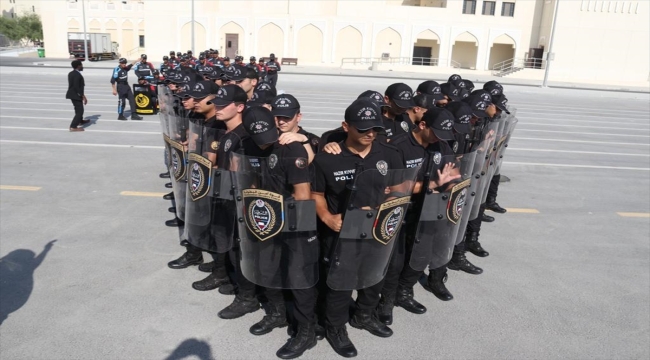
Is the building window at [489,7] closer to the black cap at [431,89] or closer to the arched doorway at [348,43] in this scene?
the arched doorway at [348,43]

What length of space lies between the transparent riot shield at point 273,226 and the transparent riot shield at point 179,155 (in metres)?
1.13

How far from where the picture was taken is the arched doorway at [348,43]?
171 ft

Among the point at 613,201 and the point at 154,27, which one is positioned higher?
the point at 154,27

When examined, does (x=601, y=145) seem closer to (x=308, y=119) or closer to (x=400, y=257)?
(x=308, y=119)

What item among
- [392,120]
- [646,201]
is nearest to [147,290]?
[392,120]

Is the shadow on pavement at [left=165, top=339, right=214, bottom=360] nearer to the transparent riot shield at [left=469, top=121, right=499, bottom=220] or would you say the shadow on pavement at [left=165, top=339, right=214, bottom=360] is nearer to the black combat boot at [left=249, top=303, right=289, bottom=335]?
the black combat boot at [left=249, top=303, right=289, bottom=335]

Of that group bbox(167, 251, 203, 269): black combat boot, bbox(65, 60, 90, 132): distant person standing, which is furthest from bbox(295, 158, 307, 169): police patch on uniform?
bbox(65, 60, 90, 132): distant person standing

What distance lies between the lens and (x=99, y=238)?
19.1 ft

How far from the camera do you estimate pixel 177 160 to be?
15.1 feet

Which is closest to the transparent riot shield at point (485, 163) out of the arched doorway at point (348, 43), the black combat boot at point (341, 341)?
the black combat boot at point (341, 341)

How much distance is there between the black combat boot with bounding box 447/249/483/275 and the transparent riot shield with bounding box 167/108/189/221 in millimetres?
2916

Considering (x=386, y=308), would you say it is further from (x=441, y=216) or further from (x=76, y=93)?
(x=76, y=93)

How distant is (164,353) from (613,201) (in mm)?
7663

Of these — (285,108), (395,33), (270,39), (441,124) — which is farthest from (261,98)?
(395,33)
